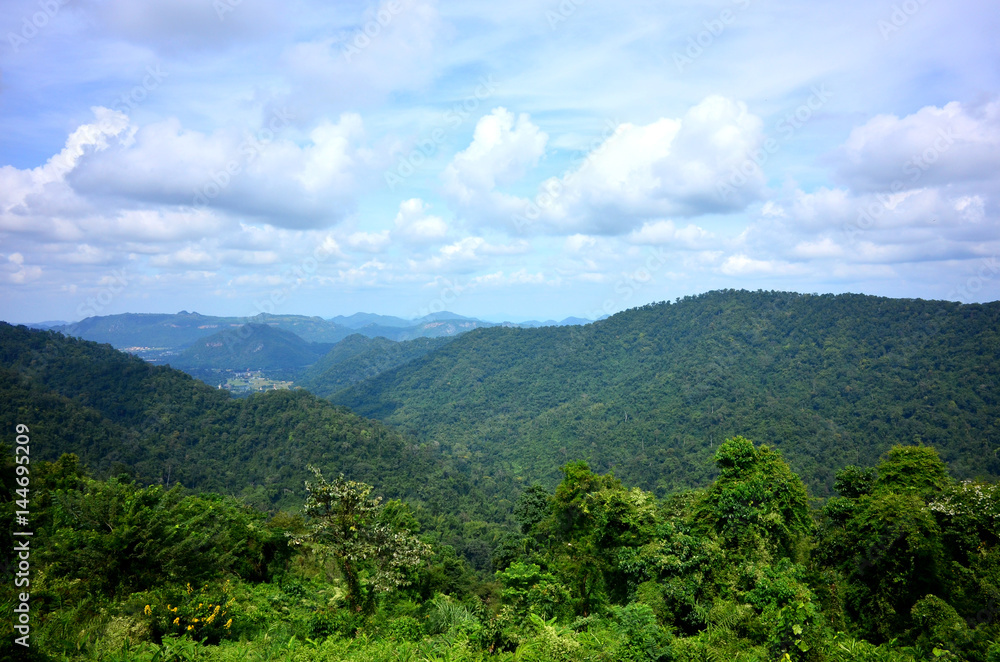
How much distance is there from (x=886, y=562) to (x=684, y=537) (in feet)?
16.3

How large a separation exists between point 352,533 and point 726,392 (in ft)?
366

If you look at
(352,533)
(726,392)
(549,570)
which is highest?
(352,533)

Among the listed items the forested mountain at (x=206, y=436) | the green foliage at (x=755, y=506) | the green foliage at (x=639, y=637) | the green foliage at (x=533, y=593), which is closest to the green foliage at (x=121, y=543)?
the green foliage at (x=533, y=593)

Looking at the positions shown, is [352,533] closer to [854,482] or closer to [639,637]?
[639,637]

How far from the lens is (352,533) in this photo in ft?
36.8

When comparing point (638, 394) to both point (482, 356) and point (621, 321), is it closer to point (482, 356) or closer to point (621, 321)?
point (621, 321)

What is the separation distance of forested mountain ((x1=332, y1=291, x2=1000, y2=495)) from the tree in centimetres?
6068

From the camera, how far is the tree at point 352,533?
11039 millimetres

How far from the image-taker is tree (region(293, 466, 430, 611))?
11039 mm

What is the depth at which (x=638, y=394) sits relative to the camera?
12644 cm

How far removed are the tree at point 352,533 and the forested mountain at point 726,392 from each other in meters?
60.7

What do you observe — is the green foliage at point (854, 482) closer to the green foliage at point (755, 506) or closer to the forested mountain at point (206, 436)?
the green foliage at point (755, 506)

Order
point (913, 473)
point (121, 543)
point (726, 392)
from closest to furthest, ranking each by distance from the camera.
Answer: point (121, 543) < point (913, 473) < point (726, 392)

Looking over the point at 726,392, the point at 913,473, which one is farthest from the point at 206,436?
the point at 726,392
